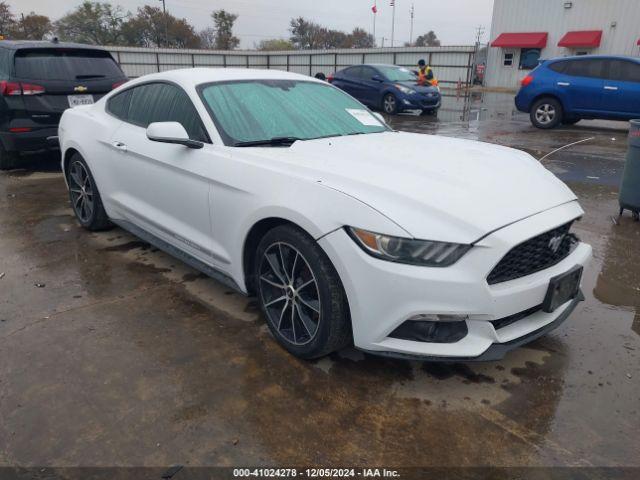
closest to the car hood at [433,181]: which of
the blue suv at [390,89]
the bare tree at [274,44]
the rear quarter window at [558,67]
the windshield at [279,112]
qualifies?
the windshield at [279,112]

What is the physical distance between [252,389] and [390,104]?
13.1 m

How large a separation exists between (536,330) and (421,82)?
1340 centimetres

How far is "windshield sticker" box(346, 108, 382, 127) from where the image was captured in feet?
12.8

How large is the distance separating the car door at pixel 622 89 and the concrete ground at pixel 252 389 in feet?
28.1

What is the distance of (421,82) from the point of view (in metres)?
14.7

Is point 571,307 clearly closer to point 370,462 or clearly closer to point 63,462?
point 370,462

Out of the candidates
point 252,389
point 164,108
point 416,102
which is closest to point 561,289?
point 252,389

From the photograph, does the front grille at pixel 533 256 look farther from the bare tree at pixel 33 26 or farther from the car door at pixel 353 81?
the bare tree at pixel 33 26

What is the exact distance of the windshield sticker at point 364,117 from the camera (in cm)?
Result: 389

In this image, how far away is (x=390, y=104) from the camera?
14445 millimetres

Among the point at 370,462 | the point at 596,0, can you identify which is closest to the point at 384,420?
the point at 370,462

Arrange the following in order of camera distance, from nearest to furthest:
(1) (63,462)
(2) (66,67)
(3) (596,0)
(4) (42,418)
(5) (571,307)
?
(1) (63,462)
(4) (42,418)
(5) (571,307)
(2) (66,67)
(3) (596,0)

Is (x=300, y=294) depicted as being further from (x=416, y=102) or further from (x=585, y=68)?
(x=416, y=102)

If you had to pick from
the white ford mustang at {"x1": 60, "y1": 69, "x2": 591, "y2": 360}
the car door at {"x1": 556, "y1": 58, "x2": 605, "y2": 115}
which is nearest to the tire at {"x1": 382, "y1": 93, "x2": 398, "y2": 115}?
the car door at {"x1": 556, "y1": 58, "x2": 605, "y2": 115}
